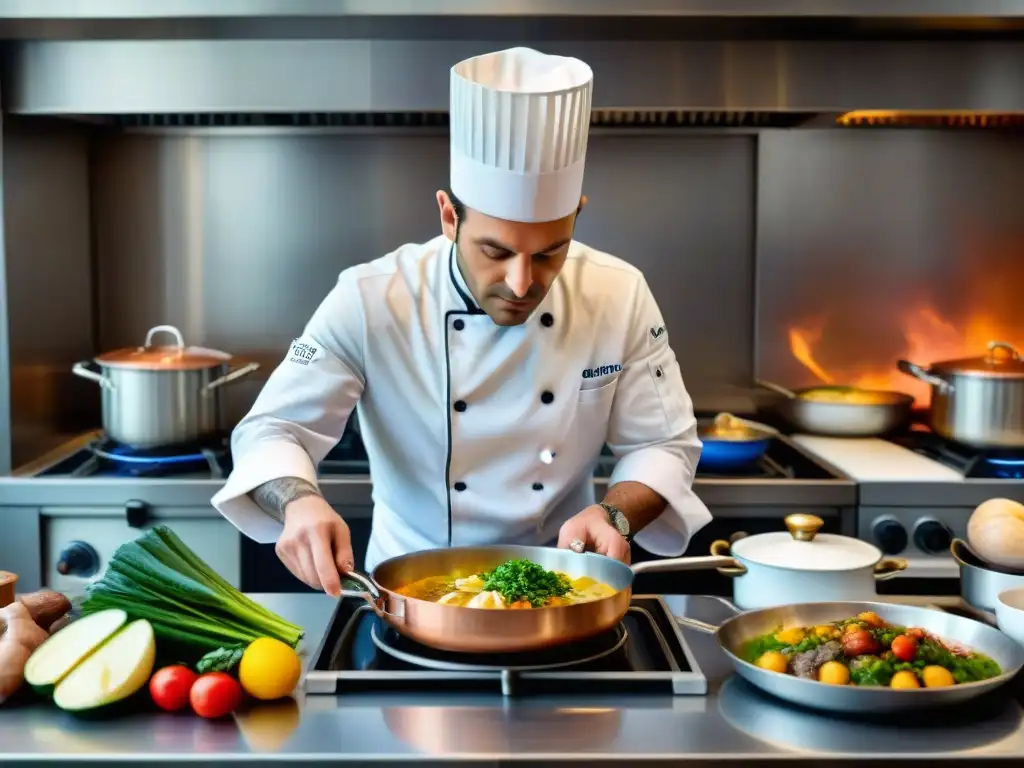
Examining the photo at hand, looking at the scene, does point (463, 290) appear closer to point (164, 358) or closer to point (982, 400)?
point (164, 358)

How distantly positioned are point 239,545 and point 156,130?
57.8 inches

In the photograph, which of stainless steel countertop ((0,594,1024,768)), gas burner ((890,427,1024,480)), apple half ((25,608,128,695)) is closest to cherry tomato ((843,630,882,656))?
stainless steel countertop ((0,594,1024,768))

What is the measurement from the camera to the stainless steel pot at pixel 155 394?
321 centimetres

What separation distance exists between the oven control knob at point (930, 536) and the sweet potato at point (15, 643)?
86.0 inches

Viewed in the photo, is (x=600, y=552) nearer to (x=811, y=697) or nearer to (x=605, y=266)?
(x=811, y=697)

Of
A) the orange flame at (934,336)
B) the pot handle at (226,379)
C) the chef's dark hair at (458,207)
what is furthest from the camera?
the orange flame at (934,336)

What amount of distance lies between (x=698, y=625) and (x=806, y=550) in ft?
0.84

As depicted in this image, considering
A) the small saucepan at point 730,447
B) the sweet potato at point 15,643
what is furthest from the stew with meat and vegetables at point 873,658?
the small saucepan at point 730,447

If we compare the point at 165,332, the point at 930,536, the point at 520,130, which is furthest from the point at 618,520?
the point at 165,332

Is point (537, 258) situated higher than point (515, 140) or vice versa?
point (515, 140)

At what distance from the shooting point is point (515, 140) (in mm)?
2072

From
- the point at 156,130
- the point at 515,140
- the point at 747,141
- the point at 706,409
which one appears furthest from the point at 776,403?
the point at 156,130

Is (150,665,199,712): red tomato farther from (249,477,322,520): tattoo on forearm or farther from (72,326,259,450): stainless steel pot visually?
(72,326,259,450): stainless steel pot

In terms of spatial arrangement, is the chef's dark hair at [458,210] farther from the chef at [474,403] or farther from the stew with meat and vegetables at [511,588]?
the stew with meat and vegetables at [511,588]
